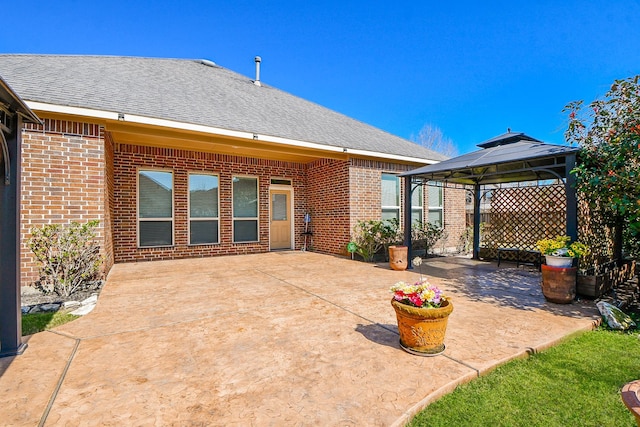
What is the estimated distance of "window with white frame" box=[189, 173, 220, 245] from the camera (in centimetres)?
816

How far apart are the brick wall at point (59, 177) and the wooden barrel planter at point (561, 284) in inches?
282

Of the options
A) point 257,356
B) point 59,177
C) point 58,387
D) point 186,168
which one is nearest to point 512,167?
point 257,356

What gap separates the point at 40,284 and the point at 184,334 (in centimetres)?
340

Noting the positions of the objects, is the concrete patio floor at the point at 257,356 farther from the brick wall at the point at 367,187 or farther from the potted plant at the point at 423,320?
the brick wall at the point at 367,187

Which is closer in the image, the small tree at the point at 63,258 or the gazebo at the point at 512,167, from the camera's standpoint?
the gazebo at the point at 512,167

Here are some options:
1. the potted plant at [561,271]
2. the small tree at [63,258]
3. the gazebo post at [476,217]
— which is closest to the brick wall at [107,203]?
the small tree at [63,258]

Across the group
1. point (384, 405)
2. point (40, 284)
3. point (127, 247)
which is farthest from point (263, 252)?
point (384, 405)

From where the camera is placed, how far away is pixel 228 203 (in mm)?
8602

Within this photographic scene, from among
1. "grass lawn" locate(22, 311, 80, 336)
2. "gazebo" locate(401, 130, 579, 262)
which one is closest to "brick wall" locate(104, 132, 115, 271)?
"grass lawn" locate(22, 311, 80, 336)

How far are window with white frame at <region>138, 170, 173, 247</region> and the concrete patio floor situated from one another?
3184mm

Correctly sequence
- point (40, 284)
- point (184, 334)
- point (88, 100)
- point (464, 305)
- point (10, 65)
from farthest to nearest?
point (10, 65), point (88, 100), point (40, 284), point (464, 305), point (184, 334)

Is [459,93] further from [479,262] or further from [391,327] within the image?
[391,327]

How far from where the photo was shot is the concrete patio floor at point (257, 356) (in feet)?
5.82

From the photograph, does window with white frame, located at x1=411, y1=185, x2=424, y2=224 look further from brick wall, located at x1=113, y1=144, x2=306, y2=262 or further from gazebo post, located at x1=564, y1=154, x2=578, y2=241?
gazebo post, located at x1=564, y1=154, x2=578, y2=241
